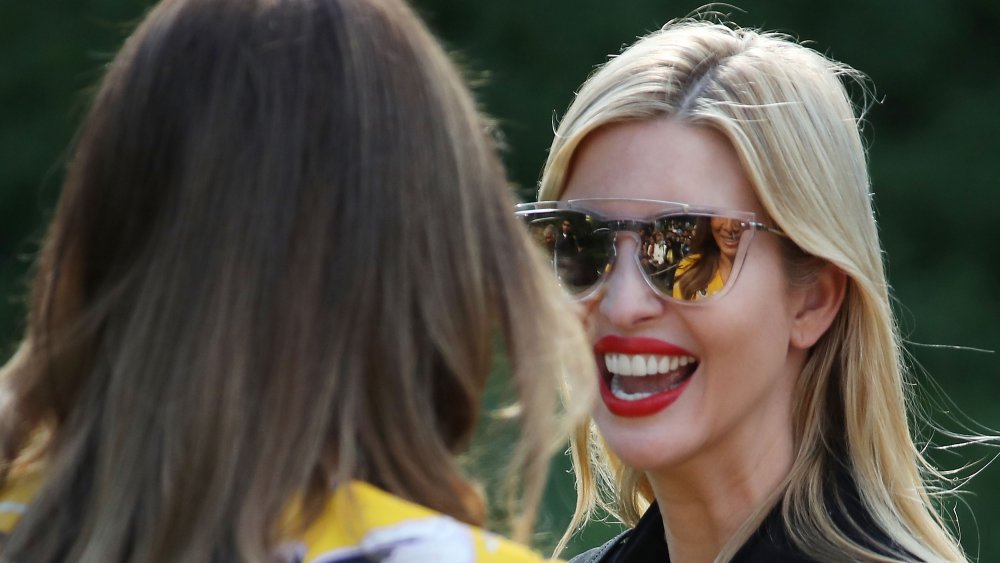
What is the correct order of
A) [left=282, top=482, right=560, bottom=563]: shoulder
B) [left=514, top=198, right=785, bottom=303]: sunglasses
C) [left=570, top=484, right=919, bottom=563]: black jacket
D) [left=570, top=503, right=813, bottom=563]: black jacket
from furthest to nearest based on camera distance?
[left=570, top=503, right=813, bottom=563]: black jacket → [left=514, top=198, right=785, bottom=303]: sunglasses → [left=570, top=484, right=919, bottom=563]: black jacket → [left=282, top=482, right=560, bottom=563]: shoulder

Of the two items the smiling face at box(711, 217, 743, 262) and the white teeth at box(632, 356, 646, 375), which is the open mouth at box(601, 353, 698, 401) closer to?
the white teeth at box(632, 356, 646, 375)

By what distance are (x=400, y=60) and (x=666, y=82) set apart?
2.90ft

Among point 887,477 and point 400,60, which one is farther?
point 887,477

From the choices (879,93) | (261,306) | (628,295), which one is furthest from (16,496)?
(879,93)

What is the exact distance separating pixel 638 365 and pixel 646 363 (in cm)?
1

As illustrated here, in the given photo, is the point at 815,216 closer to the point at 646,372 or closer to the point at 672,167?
the point at 672,167

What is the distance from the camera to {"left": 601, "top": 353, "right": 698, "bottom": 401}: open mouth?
1919 millimetres

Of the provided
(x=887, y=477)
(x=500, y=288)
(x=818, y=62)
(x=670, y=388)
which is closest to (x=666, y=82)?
(x=818, y=62)

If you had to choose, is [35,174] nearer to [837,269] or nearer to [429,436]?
[837,269]

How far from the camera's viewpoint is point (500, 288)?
119 centimetres

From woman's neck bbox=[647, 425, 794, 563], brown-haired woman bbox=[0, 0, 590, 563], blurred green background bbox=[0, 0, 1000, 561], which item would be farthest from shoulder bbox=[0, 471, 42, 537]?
blurred green background bbox=[0, 0, 1000, 561]

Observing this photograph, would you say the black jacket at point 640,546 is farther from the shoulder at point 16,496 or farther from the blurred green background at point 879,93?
the blurred green background at point 879,93

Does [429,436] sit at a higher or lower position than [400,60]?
lower

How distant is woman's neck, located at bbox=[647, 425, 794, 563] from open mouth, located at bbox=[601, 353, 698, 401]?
0.13 meters
